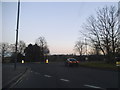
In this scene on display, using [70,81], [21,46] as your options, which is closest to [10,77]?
[70,81]

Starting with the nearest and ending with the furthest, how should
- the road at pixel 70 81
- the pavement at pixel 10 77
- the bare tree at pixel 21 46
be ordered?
the road at pixel 70 81 < the pavement at pixel 10 77 < the bare tree at pixel 21 46

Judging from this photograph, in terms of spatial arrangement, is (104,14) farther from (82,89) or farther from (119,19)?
(82,89)

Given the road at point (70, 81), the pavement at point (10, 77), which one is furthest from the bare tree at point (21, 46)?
the road at point (70, 81)

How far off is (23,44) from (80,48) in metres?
27.9

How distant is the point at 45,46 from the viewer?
80.9 meters

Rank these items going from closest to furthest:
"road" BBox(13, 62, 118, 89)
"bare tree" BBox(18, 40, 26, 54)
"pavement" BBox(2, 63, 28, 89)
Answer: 1. "road" BBox(13, 62, 118, 89)
2. "pavement" BBox(2, 63, 28, 89)
3. "bare tree" BBox(18, 40, 26, 54)

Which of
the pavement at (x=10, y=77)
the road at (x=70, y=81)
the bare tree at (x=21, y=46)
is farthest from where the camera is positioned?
the bare tree at (x=21, y=46)

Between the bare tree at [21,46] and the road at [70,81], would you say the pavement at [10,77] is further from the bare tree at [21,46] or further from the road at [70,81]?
the bare tree at [21,46]

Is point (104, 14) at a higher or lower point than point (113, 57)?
higher

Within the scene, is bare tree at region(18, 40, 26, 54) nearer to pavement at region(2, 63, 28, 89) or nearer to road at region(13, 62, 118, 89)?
pavement at region(2, 63, 28, 89)

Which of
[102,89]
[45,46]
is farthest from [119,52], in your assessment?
[45,46]

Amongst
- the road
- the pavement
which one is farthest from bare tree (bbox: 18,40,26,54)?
the road

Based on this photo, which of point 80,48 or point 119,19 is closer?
point 119,19

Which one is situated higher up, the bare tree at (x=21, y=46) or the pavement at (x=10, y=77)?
the bare tree at (x=21, y=46)
